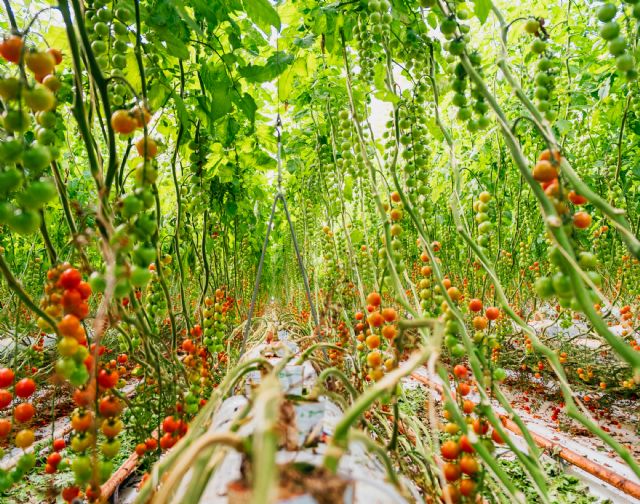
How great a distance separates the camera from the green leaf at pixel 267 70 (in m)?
1.56

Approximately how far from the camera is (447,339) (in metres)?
0.82

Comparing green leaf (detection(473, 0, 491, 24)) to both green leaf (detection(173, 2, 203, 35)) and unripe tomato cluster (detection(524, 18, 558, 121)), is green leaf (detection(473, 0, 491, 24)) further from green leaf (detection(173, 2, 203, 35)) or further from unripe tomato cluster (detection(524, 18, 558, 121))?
green leaf (detection(173, 2, 203, 35))

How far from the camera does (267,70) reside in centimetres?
159

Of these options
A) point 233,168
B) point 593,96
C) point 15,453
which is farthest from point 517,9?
point 15,453

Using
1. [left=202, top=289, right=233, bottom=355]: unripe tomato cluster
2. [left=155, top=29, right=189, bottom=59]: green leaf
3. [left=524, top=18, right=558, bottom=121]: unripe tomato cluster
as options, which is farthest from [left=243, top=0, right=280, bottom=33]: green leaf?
[left=202, top=289, right=233, bottom=355]: unripe tomato cluster

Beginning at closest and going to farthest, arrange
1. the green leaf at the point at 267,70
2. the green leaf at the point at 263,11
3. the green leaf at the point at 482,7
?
1. the green leaf at the point at 482,7
2. the green leaf at the point at 263,11
3. the green leaf at the point at 267,70

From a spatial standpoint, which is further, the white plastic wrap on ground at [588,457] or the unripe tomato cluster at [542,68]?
the white plastic wrap on ground at [588,457]

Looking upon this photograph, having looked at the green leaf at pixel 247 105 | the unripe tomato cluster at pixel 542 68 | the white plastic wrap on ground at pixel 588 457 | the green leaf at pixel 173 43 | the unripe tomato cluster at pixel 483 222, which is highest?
the green leaf at pixel 247 105

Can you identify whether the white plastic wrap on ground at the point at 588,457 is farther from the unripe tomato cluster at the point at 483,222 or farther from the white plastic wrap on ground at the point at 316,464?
the white plastic wrap on ground at the point at 316,464

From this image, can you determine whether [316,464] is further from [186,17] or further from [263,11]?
[263,11]

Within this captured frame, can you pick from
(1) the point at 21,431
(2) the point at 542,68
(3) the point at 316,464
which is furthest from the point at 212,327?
(2) the point at 542,68

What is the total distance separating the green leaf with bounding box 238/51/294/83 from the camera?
5.13 feet

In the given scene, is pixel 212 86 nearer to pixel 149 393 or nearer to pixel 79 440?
pixel 149 393

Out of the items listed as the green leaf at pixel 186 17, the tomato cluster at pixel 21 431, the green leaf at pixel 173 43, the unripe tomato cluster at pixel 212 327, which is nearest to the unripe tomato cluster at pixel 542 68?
the green leaf at pixel 186 17
